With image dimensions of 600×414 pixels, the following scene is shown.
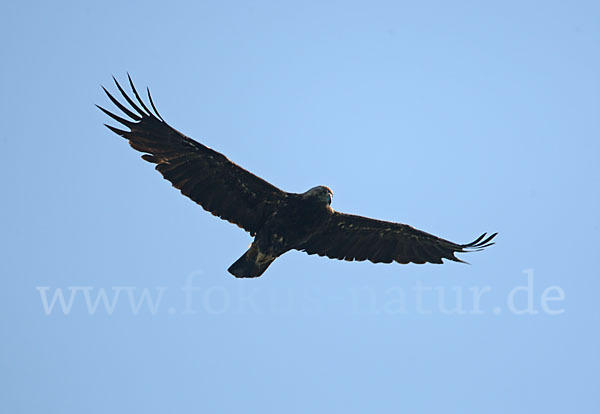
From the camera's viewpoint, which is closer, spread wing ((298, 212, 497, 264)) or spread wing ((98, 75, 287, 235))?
spread wing ((98, 75, 287, 235))

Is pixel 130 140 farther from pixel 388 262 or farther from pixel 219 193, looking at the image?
pixel 388 262

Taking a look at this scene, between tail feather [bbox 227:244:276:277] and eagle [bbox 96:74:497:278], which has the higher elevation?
eagle [bbox 96:74:497:278]

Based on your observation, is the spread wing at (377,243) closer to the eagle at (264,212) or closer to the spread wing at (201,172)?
the eagle at (264,212)

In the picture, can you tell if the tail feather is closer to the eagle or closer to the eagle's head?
the eagle

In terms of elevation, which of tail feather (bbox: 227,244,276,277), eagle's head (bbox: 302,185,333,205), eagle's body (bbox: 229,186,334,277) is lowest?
tail feather (bbox: 227,244,276,277)

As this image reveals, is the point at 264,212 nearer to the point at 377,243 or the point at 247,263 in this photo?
the point at 247,263

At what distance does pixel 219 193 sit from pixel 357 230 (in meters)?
2.60

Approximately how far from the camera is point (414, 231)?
17469 mm

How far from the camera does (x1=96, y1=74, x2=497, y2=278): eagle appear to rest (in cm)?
1588

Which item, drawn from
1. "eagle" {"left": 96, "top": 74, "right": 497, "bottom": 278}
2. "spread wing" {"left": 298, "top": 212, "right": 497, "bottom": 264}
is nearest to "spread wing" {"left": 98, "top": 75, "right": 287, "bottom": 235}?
"eagle" {"left": 96, "top": 74, "right": 497, "bottom": 278}

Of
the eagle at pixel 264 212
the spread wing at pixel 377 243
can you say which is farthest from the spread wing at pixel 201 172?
the spread wing at pixel 377 243

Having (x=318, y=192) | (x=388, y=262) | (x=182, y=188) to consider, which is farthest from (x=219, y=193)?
(x=388, y=262)

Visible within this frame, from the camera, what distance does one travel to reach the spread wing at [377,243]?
56.5 ft

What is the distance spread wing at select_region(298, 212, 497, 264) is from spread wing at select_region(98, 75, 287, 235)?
4.13 ft
